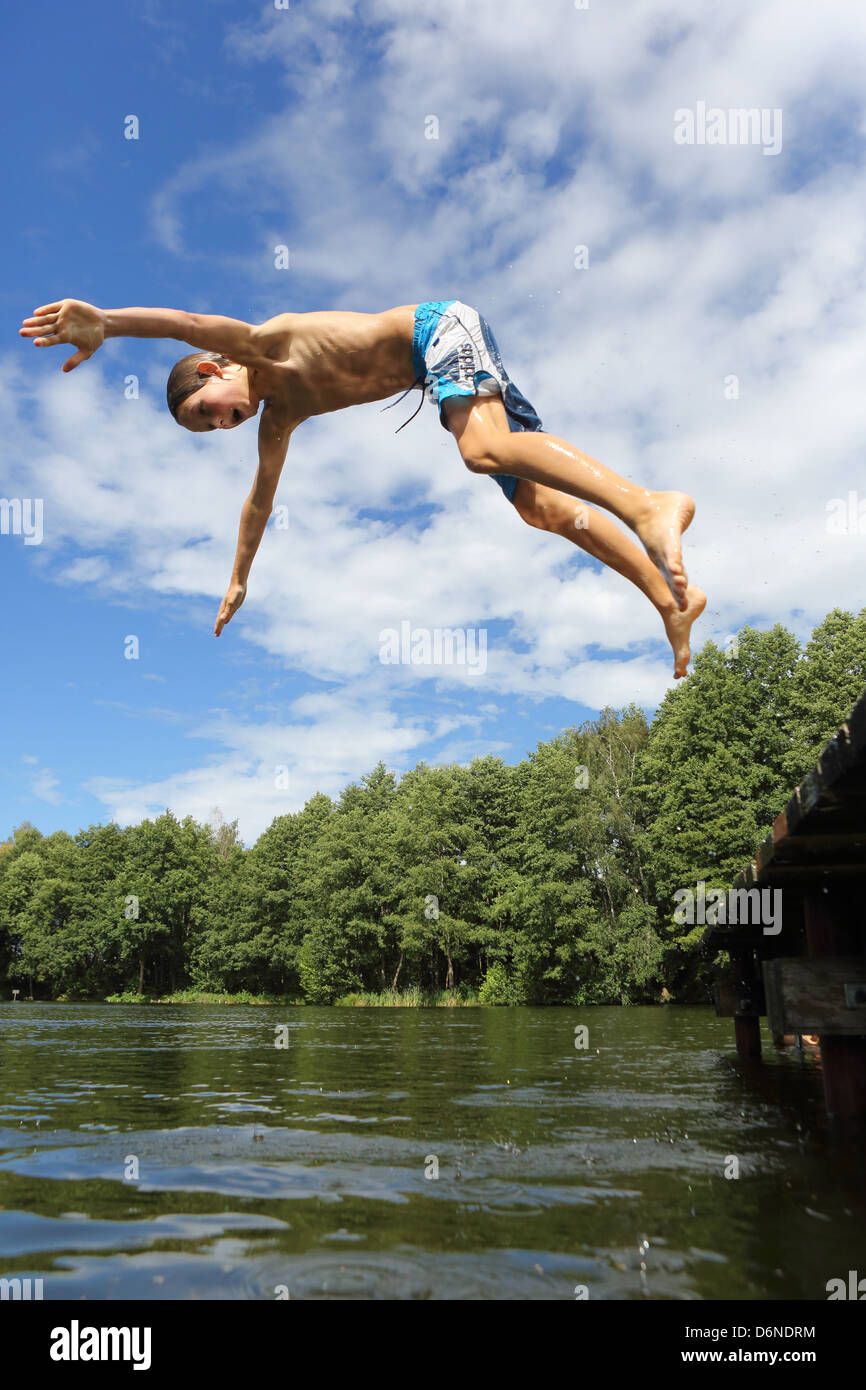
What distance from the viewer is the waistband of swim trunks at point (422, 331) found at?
359cm

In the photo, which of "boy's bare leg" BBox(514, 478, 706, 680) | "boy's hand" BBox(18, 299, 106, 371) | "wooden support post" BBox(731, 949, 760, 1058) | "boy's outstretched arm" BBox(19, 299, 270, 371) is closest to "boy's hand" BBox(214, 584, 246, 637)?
"boy's outstretched arm" BBox(19, 299, 270, 371)

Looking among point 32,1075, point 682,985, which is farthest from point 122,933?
point 32,1075

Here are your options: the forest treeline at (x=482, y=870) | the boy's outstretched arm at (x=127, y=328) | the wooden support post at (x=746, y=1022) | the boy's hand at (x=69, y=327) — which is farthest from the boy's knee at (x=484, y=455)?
the forest treeline at (x=482, y=870)

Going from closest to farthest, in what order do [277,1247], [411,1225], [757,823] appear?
[277,1247], [411,1225], [757,823]

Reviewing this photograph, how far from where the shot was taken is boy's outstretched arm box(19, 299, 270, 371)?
3.28m

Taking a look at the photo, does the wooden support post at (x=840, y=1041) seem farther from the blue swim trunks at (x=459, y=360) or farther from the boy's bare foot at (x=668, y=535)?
the blue swim trunks at (x=459, y=360)

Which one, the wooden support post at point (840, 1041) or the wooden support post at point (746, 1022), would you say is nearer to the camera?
the wooden support post at point (840, 1041)

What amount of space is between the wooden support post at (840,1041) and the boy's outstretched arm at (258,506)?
12.9ft

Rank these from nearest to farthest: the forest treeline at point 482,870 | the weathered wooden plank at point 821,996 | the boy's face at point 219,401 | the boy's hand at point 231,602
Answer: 1. the boy's face at point 219,401
2. the boy's hand at point 231,602
3. the weathered wooden plank at point 821,996
4. the forest treeline at point 482,870

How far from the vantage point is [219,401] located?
368cm

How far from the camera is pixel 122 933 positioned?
61500mm

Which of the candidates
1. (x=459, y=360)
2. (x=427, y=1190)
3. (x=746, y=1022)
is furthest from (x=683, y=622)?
(x=746, y=1022)

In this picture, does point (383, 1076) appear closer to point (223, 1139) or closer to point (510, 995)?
point (223, 1139)
